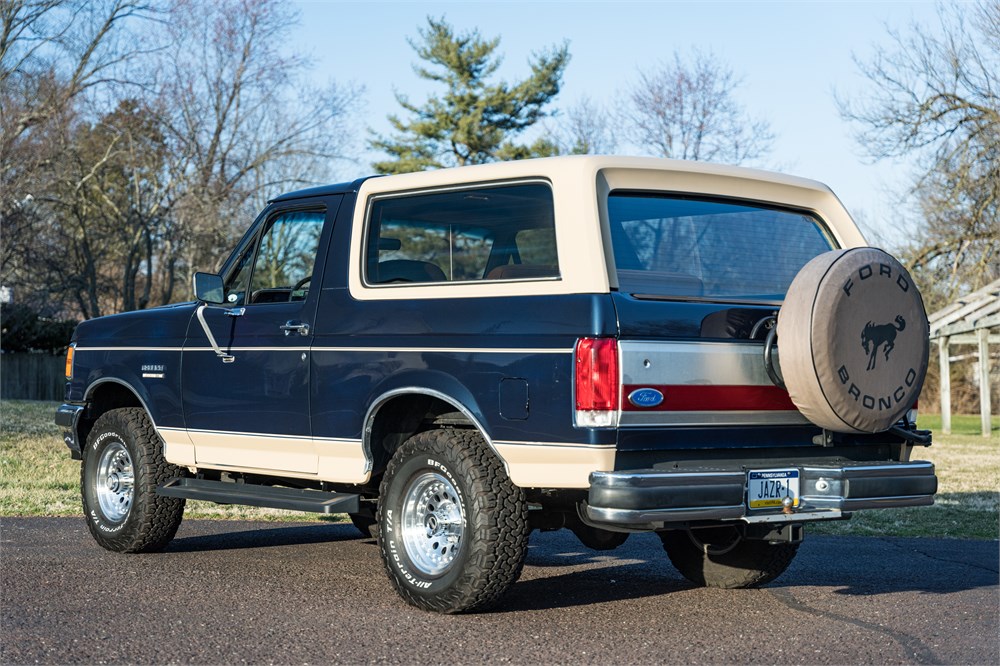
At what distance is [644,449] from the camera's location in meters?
5.56

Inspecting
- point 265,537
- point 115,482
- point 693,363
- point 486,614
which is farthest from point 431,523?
point 265,537

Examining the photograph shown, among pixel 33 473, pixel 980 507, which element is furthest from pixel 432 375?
pixel 33 473

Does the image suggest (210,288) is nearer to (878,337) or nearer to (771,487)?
(771,487)

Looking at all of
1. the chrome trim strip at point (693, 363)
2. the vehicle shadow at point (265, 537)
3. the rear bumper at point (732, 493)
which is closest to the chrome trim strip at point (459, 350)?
the chrome trim strip at point (693, 363)

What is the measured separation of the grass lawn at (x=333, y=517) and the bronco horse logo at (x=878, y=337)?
4608mm

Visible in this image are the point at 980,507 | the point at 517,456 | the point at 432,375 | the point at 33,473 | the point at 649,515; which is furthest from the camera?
the point at 33,473

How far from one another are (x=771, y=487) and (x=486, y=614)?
5.01 ft

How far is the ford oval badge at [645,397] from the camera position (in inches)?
216

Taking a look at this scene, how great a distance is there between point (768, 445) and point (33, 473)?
9.98m

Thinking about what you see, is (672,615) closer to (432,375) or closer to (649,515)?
(649,515)

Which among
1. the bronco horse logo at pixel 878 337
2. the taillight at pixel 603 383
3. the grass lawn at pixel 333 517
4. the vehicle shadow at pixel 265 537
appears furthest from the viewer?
the grass lawn at pixel 333 517

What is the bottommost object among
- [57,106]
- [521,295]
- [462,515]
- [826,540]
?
[826,540]

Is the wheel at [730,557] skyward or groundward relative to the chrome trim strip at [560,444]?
groundward

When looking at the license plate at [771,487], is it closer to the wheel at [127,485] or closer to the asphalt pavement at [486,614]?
the asphalt pavement at [486,614]
